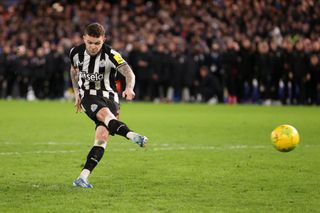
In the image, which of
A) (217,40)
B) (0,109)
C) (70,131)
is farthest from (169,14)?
(70,131)

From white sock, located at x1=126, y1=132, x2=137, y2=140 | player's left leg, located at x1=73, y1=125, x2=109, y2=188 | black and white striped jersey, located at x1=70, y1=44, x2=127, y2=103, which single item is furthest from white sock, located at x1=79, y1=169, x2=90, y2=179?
black and white striped jersey, located at x1=70, y1=44, x2=127, y2=103

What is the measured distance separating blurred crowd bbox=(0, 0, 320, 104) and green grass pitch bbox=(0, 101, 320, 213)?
8.74 metres

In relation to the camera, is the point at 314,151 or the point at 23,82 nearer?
the point at 314,151

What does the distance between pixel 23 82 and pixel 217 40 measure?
8.34 meters

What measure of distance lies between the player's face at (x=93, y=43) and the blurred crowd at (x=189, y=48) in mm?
17448

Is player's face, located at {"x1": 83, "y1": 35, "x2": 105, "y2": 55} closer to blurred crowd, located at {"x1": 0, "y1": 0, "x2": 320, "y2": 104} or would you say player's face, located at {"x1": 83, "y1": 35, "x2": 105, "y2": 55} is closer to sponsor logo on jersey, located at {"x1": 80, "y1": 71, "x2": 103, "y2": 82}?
sponsor logo on jersey, located at {"x1": 80, "y1": 71, "x2": 103, "y2": 82}

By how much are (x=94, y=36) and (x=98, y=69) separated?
18.2 inches

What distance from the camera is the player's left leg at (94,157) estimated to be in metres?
8.09

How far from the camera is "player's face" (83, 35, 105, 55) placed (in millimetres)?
8172

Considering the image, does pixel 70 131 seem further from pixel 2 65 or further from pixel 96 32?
pixel 2 65

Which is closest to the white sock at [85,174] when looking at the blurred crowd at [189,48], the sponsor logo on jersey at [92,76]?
the sponsor logo on jersey at [92,76]

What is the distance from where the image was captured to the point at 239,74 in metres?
27.1

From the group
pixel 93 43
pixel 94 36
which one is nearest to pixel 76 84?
pixel 93 43

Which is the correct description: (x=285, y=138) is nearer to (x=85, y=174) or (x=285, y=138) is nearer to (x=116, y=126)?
(x=116, y=126)
